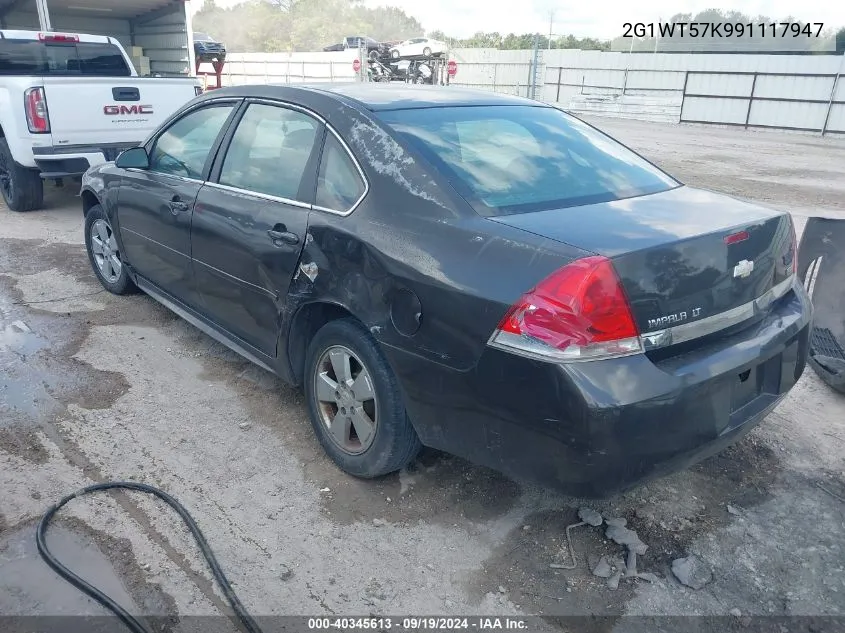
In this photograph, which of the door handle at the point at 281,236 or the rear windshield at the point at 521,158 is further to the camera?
the door handle at the point at 281,236

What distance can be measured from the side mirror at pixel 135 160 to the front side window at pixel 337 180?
1860 millimetres

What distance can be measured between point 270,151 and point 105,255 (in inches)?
102

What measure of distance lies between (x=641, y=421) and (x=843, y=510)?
56.0 inches

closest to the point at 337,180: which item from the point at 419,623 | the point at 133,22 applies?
the point at 419,623

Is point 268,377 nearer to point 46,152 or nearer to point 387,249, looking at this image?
point 387,249

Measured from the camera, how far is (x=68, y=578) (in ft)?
8.36

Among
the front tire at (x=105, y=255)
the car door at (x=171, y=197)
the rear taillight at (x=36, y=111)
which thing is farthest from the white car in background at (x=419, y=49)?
the car door at (x=171, y=197)

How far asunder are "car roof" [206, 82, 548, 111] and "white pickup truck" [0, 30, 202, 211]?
4.25 m

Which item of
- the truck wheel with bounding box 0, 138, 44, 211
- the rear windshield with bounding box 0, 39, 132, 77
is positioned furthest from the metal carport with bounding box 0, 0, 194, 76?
the truck wheel with bounding box 0, 138, 44, 211

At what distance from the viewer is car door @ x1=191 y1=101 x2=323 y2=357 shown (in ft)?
10.7

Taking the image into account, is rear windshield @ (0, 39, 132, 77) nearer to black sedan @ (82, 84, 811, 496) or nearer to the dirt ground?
the dirt ground

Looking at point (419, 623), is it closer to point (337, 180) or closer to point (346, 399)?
point (346, 399)

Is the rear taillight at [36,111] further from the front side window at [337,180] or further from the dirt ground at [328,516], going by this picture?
the front side window at [337,180]

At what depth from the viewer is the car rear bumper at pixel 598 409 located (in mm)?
2270
